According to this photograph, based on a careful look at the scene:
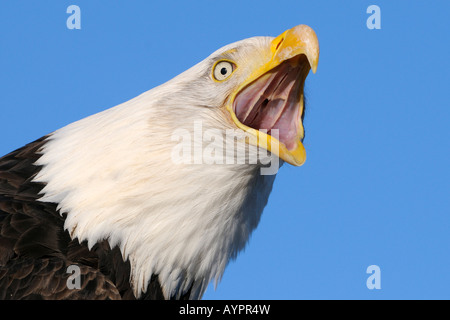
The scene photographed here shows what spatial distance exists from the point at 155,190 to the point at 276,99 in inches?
45.4

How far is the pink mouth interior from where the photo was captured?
6.14 metres

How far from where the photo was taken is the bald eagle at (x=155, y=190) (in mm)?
5625

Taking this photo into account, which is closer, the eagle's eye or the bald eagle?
the bald eagle

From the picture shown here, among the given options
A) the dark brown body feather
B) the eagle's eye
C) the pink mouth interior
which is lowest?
the dark brown body feather

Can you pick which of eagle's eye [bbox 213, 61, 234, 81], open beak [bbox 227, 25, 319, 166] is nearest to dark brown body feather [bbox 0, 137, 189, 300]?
open beak [bbox 227, 25, 319, 166]

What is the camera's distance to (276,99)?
627 cm

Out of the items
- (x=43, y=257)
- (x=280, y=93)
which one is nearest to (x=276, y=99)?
(x=280, y=93)

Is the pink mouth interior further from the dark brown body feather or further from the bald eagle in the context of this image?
the dark brown body feather

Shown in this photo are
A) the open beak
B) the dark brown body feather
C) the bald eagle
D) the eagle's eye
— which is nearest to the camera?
the dark brown body feather

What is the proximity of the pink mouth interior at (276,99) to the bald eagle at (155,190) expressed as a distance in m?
0.02

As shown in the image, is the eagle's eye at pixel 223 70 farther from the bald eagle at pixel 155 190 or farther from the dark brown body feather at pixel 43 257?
the dark brown body feather at pixel 43 257

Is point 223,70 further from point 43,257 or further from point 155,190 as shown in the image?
point 43,257
